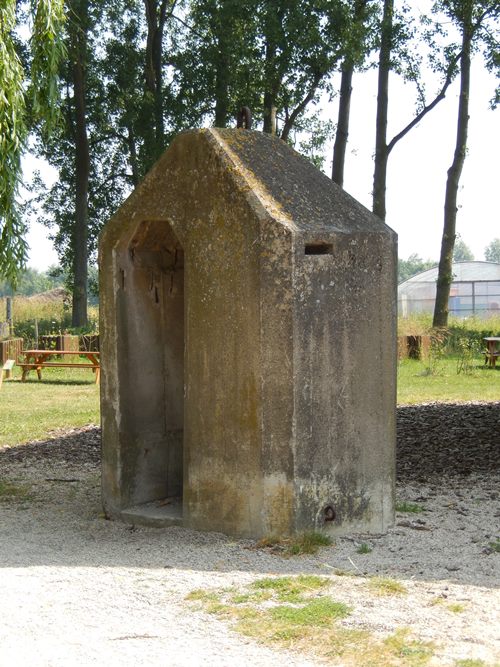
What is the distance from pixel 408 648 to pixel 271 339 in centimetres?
225

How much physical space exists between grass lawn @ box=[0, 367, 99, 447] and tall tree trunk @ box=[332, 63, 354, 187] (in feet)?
24.9

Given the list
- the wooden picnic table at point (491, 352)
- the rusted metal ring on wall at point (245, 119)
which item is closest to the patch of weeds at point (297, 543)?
the rusted metal ring on wall at point (245, 119)

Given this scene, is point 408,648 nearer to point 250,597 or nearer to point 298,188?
point 250,597

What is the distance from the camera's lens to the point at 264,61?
25.0m

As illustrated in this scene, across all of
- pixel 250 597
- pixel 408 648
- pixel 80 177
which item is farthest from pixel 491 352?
pixel 408 648

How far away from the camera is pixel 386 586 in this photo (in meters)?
5.14

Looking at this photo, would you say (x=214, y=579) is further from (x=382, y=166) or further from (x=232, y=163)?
(x=382, y=166)

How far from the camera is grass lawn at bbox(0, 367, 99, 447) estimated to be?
1261 centimetres

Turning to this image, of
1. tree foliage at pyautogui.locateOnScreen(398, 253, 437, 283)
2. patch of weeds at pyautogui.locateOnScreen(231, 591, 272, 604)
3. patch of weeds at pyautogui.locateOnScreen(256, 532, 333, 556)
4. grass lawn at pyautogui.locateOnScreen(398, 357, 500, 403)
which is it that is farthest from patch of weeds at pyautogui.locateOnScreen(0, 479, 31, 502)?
tree foliage at pyautogui.locateOnScreen(398, 253, 437, 283)

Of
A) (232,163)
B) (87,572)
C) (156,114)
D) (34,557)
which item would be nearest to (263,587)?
(87,572)

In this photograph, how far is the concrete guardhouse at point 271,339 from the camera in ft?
19.7

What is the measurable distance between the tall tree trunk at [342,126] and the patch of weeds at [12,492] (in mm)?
16131

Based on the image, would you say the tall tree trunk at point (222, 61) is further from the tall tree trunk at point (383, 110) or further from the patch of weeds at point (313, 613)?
the patch of weeds at point (313, 613)

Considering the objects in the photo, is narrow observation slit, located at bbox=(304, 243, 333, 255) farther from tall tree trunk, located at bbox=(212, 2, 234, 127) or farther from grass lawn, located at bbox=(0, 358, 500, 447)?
tall tree trunk, located at bbox=(212, 2, 234, 127)
